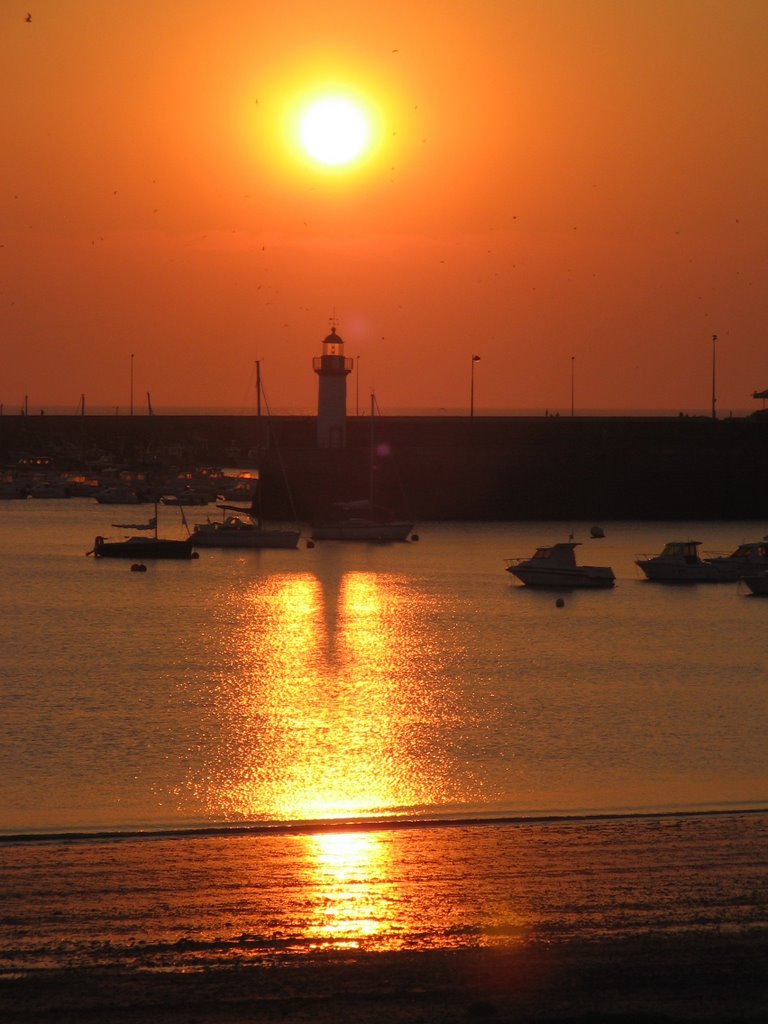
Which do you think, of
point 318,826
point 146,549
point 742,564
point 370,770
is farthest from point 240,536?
point 318,826

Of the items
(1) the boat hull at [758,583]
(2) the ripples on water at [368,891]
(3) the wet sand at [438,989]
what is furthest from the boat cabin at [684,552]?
(3) the wet sand at [438,989]

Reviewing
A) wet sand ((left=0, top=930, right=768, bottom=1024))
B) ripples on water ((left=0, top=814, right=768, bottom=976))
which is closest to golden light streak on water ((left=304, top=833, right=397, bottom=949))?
ripples on water ((left=0, top=814, right=768, bottom=976))

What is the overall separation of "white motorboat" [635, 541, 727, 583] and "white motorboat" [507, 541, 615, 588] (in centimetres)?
226

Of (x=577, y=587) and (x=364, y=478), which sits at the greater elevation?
(x=364, y=478)

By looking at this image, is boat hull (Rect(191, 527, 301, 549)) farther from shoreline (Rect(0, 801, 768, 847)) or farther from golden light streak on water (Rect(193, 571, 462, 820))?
shoreline (Rect(0, 801, 768, 847))

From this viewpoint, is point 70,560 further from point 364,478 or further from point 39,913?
point 39,913

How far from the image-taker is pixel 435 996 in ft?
28.2

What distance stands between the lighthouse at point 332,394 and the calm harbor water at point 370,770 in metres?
31.1

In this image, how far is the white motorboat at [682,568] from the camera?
51.5 m

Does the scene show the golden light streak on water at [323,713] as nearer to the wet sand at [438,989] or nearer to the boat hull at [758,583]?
the wet sand at [438,989]

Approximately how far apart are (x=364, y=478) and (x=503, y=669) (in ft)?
158

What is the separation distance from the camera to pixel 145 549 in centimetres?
6259

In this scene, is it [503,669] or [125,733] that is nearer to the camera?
[125,733]

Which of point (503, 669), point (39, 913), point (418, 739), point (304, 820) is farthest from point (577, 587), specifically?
point (39, 913)
